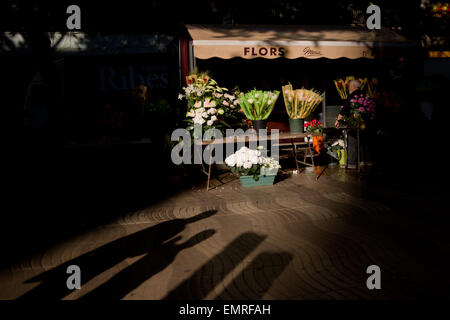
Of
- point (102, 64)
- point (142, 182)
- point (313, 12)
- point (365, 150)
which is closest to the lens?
point (142, 182)

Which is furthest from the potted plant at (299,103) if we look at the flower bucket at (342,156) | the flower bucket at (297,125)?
the flower bucket at (342,156)

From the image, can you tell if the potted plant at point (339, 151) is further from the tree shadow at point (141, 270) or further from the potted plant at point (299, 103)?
the tree shadow at point (141, 270)

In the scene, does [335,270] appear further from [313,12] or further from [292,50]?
[313,12]

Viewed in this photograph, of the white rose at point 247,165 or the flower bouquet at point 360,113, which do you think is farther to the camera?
the flower bouquet at point 360,113

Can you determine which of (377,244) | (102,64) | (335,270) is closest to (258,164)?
(377,244)

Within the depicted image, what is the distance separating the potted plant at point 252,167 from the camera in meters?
7.09

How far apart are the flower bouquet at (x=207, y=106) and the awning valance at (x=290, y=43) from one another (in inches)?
32.6

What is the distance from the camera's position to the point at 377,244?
4375 mm

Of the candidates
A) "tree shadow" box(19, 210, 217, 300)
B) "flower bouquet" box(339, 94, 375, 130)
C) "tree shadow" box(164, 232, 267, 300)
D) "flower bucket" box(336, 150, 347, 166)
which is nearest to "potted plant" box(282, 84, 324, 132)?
"flower bouquet" box(339, 94, 375, 130)

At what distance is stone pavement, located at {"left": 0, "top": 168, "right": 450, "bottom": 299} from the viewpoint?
3.47 m

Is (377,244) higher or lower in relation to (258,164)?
lower

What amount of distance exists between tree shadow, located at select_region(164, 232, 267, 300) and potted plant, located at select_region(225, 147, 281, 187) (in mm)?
2423
